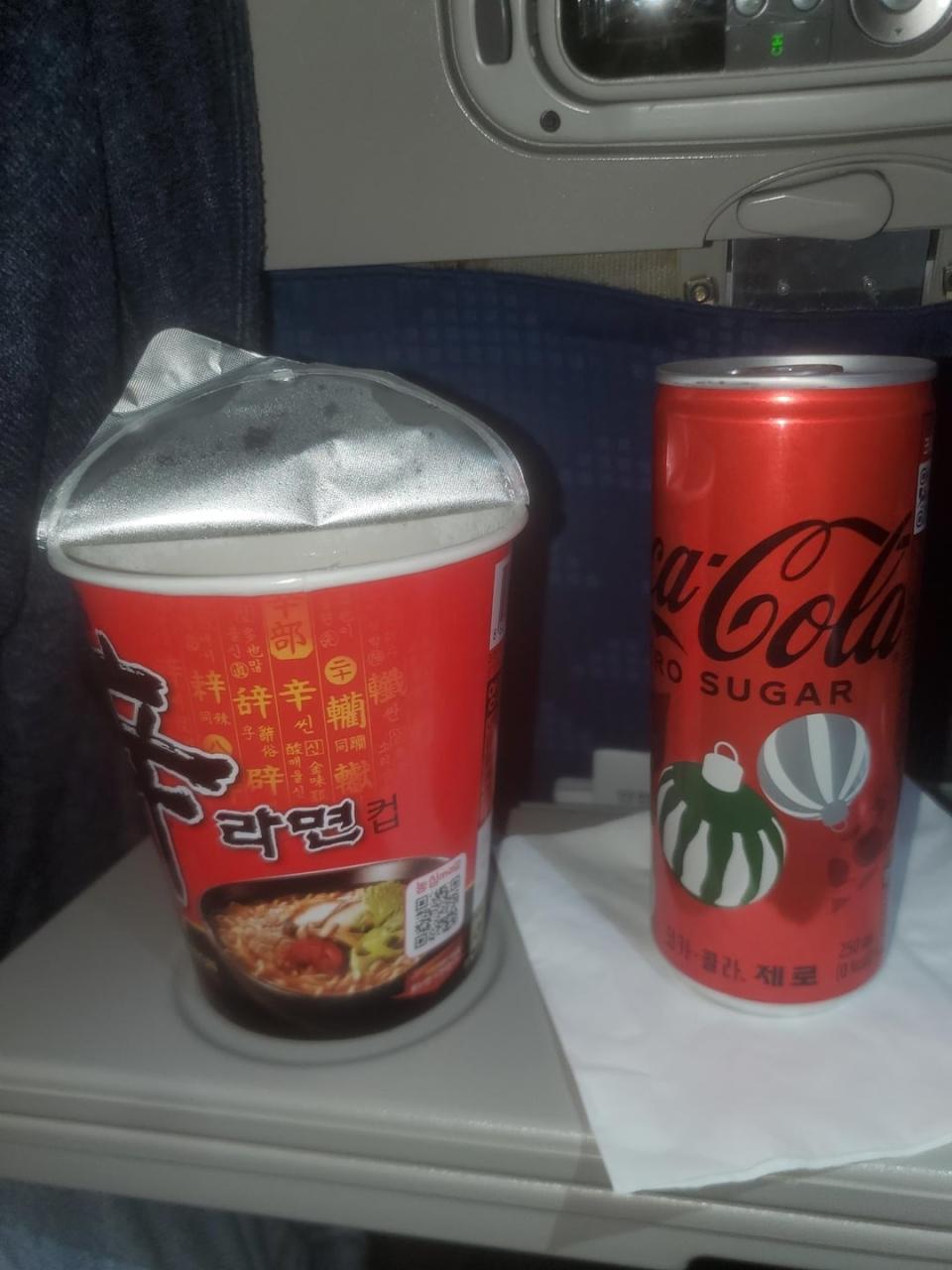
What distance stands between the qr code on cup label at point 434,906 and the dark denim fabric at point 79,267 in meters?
0.25

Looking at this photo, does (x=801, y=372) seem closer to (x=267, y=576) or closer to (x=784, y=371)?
(x=784, y=371)

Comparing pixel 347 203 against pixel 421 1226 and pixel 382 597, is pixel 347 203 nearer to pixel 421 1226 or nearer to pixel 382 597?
pixel 382 597

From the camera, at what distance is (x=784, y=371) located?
0.39 metres

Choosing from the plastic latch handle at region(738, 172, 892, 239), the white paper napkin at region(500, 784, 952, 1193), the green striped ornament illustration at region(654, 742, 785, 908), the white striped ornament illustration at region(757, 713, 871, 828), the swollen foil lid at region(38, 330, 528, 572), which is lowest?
the white paper napkin at region(500, 784, 952, 1193)

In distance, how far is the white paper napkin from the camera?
0.38 m

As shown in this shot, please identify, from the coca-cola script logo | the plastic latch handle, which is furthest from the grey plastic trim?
the coca-cola script logo

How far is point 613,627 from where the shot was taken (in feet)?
2.19

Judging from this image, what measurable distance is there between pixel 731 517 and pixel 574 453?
0.81 feet

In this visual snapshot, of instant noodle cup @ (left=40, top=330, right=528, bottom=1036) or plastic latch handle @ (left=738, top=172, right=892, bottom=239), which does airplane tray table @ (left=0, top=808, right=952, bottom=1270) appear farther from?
plastic latch handle @ (left=738, top=172, right=892, bottom=239)

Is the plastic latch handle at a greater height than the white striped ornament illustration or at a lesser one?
greater

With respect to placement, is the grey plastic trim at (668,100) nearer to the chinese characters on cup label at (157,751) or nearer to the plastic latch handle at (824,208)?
the plastic latch handle at (824,208)

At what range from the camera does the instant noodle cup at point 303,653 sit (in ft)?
1.25

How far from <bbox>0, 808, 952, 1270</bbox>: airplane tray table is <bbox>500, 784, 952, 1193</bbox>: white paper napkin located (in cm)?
1

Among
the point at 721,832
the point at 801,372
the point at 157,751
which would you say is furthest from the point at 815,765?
the point at 157,751
